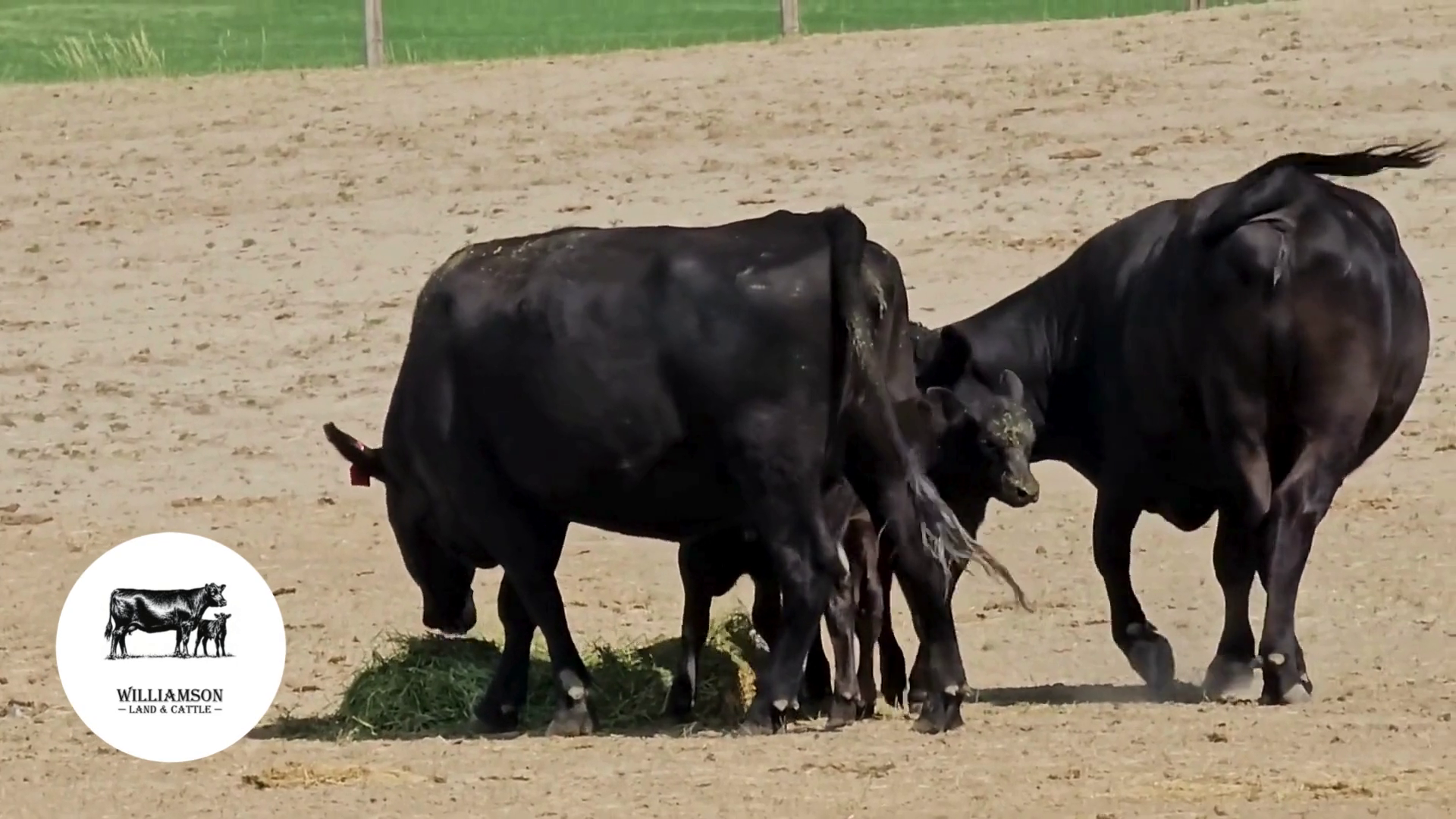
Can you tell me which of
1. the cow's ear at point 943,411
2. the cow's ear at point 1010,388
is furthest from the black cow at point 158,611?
the cow's ear at point 1010,388

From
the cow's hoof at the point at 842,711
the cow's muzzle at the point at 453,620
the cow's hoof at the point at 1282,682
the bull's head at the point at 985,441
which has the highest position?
the bull's head at the point at 985,441

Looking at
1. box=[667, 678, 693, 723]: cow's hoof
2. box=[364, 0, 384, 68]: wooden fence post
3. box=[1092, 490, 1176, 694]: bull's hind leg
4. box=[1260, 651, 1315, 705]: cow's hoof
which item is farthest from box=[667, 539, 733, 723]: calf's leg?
box=[364, 0, 384, 68]: wooden fence post

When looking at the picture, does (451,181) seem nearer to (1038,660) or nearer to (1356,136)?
(1356,136)

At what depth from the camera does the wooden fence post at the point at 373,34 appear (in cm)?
2192

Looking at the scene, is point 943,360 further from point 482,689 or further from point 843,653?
point 482,689

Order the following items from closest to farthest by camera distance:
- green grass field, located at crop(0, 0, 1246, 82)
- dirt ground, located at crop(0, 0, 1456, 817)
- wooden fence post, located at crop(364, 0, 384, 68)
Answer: dirt ground, located at crop(0, 0, 1456, 817) → wooden fence post, located at crop(364, 0, 384, 68) → green grass field, located at crop(0, 0, 1246, 82)

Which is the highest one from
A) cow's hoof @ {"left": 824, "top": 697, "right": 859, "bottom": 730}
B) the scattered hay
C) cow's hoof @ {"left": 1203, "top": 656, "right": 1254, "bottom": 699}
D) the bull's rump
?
the bull's rump

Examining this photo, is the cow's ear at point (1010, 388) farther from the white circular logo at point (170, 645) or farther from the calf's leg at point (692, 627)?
the white circular logo at point (170, 645)

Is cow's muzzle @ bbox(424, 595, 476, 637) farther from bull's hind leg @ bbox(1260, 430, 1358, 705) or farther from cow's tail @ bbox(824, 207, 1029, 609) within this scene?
bull's hind leg @ bbox(1260, 430, 1358, 705)

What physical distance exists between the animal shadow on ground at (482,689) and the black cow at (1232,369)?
1.47 m

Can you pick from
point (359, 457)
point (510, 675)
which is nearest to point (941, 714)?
point (510, 675)

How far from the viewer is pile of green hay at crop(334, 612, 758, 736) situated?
10.6m

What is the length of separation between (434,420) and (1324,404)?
3109mm

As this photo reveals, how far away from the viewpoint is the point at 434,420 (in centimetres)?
1045
